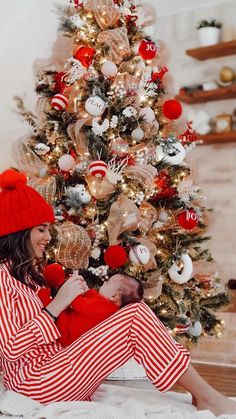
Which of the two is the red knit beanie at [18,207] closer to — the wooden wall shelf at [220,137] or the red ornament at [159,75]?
the red ornament at [159,75]

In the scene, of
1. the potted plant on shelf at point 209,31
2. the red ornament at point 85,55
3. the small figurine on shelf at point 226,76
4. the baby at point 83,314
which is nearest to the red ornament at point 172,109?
the red ornament at point 85,55

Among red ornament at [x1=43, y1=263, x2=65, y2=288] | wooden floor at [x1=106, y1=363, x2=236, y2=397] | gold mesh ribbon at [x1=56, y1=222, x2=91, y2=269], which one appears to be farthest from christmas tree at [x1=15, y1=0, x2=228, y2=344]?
wooden floor at [x1=106, y1=363, x2=236, y2=397]

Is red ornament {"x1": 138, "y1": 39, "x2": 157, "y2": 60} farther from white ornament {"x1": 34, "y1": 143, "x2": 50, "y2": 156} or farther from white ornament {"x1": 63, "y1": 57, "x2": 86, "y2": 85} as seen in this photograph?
white ornament {"x1": 34, "y1": 143, "x2": 50, "y2": 156}

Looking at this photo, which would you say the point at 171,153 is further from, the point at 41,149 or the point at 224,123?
the point at 224,123

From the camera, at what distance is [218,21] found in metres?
4.59

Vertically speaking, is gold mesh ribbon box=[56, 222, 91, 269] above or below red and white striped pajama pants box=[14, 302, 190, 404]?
above

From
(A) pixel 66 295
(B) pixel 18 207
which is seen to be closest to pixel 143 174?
(B) pixel 18 207

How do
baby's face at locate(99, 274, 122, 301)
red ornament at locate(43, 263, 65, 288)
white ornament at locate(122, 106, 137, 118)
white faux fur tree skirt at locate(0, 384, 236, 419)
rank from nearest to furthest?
1. white faux fur tree skirt at locate(0, 384, 236, 419)
2. baby's face at locate(99, 274, 122, 301)
3. red ornament at locate(43, 263, 65, 288)
4. white ornament at locate(122, 106, 137, 118)

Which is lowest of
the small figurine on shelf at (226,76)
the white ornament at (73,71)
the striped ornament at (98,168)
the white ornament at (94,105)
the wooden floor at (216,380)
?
the wooden floor at (216,380)

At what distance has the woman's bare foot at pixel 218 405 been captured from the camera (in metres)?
2.04

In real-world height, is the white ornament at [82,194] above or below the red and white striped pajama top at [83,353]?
above

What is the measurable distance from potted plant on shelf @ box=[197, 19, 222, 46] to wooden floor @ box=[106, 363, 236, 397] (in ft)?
7.56

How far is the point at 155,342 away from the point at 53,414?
40cm

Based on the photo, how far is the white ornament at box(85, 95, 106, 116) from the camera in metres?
3.00
